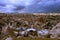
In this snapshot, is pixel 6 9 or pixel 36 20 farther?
pixel 6 9

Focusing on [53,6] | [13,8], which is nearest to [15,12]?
[13,8]

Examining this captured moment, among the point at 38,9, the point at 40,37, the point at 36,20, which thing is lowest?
the point at 40,37

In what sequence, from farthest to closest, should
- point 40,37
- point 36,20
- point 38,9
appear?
point 38,9 < point 36,20 < point 40,37

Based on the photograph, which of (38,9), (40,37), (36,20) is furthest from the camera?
(38,9)

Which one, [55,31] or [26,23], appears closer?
[55,31]

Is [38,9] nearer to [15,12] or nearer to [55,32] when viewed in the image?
[15,12]

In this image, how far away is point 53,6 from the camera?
61.1 inches

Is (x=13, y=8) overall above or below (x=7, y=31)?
above

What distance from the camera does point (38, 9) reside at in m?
1.54

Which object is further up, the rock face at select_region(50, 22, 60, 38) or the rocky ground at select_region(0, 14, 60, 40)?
the rocky ground at select_region(0, 14, 60, 40)

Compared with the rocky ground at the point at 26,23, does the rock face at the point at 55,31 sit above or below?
below

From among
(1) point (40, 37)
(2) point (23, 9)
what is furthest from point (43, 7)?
(1) point (40, 37)

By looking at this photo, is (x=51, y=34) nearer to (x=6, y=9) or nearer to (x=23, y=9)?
(x=23, y=9)

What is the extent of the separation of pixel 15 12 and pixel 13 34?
0.33 metres
